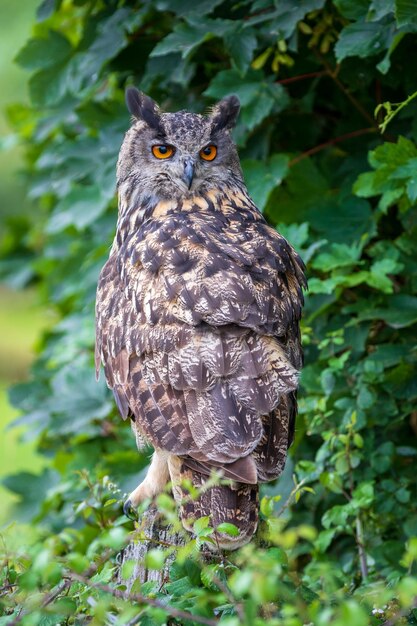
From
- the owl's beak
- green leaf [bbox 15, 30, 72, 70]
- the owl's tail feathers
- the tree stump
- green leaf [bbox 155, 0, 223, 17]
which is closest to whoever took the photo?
the owl's tail feathers

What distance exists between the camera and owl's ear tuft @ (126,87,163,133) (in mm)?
3809

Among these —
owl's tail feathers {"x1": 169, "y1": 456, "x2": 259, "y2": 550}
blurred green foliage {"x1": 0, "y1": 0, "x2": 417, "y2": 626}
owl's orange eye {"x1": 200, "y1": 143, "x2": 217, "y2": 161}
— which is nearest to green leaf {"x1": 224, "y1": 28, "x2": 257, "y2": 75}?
blurred green foliage {"x1": 0, "y1": 0, "x2": 417, "y2": 626}

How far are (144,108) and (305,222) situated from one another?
2.70 feet

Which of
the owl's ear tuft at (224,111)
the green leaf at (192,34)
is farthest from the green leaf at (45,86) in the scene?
the owl's ear tuft at (224,111)

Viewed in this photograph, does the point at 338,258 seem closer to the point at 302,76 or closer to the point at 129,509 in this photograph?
the point at 302,76

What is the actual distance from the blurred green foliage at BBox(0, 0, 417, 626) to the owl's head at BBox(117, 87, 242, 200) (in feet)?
0.42

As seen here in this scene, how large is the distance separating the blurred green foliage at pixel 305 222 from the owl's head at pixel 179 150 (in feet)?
0.42

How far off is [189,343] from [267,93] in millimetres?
1383

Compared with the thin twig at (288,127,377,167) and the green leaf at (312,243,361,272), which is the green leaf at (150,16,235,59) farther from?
the green leaf at (312,243,361,272)

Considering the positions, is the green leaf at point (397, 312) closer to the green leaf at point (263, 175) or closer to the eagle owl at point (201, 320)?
the eagle owl at point (201, 320)

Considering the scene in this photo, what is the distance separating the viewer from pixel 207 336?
2998 millimetres

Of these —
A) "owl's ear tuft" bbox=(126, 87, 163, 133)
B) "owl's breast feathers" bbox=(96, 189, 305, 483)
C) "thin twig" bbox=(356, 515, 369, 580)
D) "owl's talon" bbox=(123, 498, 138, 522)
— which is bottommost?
"thin twig" bbox=(356, 515, 369, 580)

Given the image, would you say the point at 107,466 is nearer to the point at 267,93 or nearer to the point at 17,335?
the point at 267,93

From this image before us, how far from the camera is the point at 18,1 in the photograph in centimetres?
1164
